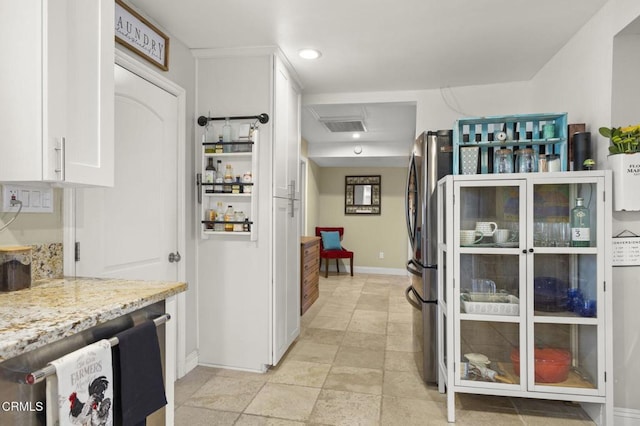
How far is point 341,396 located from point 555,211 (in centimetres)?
176

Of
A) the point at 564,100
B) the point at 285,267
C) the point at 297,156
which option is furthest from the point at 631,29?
the point at 285,267

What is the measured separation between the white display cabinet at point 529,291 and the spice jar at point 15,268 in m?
2.05

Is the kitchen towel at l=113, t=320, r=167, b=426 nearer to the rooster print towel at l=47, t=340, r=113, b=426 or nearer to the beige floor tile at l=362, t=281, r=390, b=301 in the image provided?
the rooster print towel at l=47, t=340, r=113, b=426

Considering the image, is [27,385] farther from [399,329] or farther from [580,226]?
[399,329]

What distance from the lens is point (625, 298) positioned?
1.99 meters

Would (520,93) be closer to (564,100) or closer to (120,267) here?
(564,100)

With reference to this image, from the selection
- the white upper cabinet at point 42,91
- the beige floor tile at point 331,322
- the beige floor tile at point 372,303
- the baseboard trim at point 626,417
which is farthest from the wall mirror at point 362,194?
the white upper cabinet at point 42,91

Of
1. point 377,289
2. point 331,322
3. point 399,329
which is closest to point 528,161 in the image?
point 399,329

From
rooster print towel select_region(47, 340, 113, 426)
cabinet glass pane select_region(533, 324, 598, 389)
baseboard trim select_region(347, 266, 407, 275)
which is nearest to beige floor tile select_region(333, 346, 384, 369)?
cabinet glass pane select_region(533, 324, 598, 389)

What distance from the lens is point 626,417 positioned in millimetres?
1972

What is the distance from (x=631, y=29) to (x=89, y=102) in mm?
2641

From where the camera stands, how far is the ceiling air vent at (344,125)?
4629 millimetres

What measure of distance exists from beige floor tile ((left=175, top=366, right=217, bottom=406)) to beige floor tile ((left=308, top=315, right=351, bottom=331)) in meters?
1.36

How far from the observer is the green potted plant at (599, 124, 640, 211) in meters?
1.86
